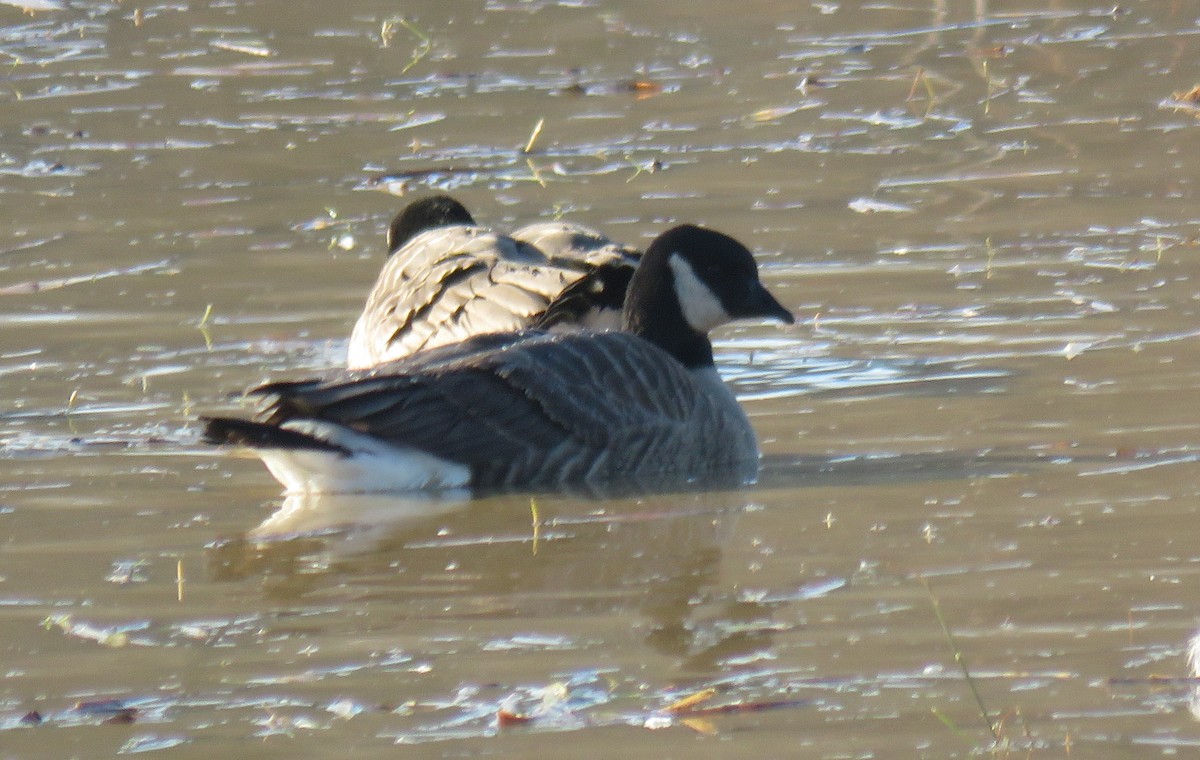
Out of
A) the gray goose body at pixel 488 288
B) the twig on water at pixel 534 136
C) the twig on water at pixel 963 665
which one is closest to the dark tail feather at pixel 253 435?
the gray goose body at pixel 488 288

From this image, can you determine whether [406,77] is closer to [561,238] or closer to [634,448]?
[561,238]

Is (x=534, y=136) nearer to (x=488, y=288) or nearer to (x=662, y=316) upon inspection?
(x=488, y=288)

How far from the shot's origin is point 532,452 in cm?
819

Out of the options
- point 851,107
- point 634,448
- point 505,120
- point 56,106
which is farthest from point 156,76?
point 634,448

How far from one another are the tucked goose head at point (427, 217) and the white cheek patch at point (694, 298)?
257 centimetres

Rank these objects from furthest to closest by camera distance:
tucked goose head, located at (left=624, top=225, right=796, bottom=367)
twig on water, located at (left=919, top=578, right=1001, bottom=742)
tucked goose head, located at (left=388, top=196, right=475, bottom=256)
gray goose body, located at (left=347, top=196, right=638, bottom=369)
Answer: tucked goose head, located at (left=388, top=196, right=475, bottom=256), gray goose body, located at (left=347, top=196, right=638, bottom=369), tucked goose head, located at (left=624, top=225, right=796, bottom=367), twig on water, located at (left=919, top=578, right=1001, bottom=742)

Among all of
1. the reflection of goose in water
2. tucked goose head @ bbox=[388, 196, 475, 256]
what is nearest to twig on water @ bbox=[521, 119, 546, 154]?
tucked goose head @ bbox=[388, 196, 475, 256]

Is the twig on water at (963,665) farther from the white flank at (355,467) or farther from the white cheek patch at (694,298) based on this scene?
the white cheek patch at (694,298)

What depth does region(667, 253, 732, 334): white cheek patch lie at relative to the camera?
888 cm

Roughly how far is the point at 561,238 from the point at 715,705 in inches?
190

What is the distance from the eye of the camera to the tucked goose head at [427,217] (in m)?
11.4

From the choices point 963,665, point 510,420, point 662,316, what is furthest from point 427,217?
point 963,665

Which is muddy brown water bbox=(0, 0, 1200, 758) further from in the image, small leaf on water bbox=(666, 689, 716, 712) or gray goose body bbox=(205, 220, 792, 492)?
gray goose body bbox=(205, 220, 792, 492)

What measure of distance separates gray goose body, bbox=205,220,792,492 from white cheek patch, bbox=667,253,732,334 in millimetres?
283
